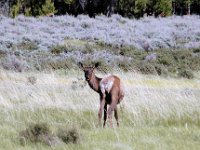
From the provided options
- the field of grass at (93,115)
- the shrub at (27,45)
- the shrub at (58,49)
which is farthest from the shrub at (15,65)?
the shrub at (27,45)

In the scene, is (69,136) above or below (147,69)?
above

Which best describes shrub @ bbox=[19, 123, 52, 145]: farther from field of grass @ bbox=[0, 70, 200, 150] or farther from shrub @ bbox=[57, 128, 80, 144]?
shrub @ bbox=[57, 128, 80, 144]

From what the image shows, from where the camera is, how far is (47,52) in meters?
26.1

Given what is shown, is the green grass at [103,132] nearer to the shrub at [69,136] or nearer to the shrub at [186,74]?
the shrub at [69,136]

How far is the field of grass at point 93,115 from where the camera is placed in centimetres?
790

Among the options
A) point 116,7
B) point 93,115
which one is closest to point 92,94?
point 93,115

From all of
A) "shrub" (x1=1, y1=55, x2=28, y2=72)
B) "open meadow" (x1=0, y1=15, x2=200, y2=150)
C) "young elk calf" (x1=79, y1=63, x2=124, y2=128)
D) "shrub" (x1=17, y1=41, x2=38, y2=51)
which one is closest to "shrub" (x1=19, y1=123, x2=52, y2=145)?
"open meadow" (x1=0, y1=15, x2=200, y2=150)

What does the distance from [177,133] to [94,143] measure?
5.26ft

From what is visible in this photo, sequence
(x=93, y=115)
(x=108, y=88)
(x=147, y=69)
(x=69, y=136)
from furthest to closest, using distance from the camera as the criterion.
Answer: (x=147, y=69)
(x=93, y=115)
(x=108, y=88)
(x=69, y=136)

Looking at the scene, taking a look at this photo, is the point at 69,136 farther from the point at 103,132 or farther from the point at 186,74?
the point at 186,74

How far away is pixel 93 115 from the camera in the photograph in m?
10.6

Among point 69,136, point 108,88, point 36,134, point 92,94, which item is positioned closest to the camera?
point 69,136

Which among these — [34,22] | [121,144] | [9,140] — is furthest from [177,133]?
[34,22]

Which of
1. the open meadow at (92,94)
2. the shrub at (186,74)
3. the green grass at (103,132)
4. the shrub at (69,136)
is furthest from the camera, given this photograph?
the shrub at (186,74)
